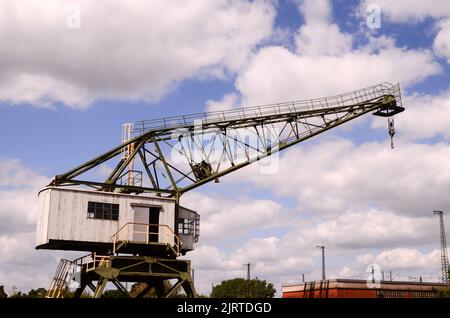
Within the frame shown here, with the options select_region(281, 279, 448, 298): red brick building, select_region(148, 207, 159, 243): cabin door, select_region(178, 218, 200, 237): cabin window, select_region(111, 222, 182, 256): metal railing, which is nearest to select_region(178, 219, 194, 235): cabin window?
select_region(178, 218, 200, 237): cabin window

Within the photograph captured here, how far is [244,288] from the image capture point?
103 m

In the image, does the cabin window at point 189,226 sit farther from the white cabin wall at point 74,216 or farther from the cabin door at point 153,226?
the white cabin wall at point 74,216

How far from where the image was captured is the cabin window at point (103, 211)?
2859 cm

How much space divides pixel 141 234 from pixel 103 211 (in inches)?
96.0

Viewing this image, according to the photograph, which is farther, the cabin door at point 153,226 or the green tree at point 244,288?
the green tree at point 244,288

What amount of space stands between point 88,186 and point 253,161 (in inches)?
424

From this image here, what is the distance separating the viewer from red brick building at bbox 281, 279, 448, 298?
114 feet

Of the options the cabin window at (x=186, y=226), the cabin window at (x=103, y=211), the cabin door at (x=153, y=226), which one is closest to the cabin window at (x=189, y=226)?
the cabin window at (x=186, y=226)

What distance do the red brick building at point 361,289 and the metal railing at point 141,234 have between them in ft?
37.3

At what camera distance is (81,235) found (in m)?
28.1

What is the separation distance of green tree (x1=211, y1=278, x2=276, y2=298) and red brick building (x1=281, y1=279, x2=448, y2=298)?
62.8m

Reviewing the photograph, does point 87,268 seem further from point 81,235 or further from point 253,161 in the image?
point 253,161

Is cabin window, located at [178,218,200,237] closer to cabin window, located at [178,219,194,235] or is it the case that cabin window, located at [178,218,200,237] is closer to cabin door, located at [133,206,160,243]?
cabin window, located at [178,219,194,235]
